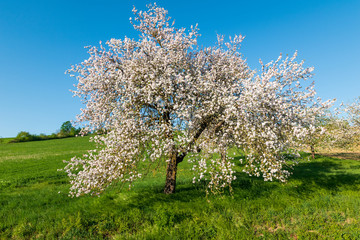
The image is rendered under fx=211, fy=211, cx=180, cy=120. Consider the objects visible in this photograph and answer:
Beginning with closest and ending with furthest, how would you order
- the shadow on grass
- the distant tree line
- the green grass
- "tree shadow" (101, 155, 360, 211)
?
the green grass, "tree shadow" (101, 155, 360, 211), the shadow on grass, the distant tree line

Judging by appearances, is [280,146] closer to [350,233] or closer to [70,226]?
[350,233]

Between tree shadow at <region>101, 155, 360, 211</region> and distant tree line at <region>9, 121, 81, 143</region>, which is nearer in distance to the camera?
tree shadow at <region>101, 155, 360, 211</region>

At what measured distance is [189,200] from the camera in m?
11.7

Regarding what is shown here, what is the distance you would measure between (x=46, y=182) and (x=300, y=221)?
66.3 feet

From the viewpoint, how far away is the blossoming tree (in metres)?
9.27

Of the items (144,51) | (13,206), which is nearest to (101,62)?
(144,51)

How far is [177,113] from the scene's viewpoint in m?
9.60

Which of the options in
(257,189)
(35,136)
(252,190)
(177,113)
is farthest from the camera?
(35,136)

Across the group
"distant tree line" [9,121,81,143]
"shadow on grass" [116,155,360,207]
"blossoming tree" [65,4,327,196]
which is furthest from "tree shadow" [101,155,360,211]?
"distant tree line" [9,121,81,143]

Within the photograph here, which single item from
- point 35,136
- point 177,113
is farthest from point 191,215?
point 35,136

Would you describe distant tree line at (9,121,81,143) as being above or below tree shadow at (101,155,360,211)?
above

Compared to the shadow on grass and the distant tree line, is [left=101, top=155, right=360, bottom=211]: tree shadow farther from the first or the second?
the distant tree line

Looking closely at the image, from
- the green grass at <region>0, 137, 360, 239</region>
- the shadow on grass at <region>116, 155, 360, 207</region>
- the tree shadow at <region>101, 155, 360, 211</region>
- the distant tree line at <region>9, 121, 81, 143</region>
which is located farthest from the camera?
the distant tree line at <region>9, 121, 81, 143</region>

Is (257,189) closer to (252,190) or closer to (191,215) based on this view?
(252,190)
